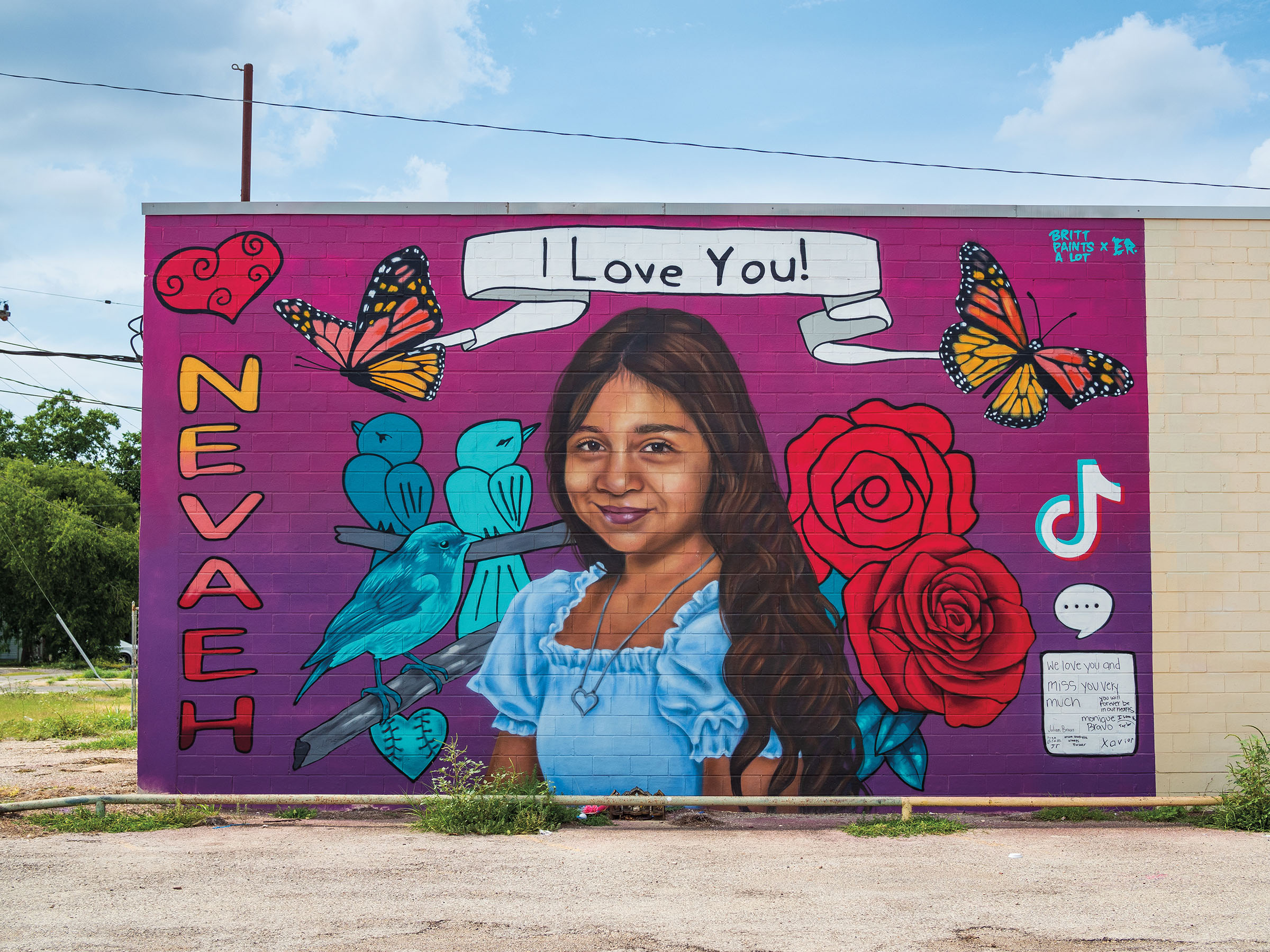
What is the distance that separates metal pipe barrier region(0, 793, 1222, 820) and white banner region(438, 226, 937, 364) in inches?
153

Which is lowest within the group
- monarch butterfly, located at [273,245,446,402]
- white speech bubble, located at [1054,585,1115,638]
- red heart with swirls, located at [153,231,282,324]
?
white speech bubble, located at [1054,585,1115,638]

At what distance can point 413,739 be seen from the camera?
8.45 m

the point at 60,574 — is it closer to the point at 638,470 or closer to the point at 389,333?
the point at 389,333

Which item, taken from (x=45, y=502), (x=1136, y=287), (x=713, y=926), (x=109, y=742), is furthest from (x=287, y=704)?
(x=45, y=502)

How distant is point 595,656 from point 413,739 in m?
1.76

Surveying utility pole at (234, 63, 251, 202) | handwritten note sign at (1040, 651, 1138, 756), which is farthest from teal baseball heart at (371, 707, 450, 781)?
utility pole at (234, 63, 251, 202)

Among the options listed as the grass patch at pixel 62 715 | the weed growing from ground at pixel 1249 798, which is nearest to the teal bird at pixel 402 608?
the weed growing from ground at pixel 1249 798

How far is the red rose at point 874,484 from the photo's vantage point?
8680 millimetres

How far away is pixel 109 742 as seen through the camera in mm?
12414

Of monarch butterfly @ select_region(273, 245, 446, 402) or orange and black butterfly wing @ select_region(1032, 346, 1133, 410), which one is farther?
orange and black butterfly wing @ select_region(1032, 346, 1133, 410)

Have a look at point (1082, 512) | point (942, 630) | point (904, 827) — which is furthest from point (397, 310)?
point (1082, 512)

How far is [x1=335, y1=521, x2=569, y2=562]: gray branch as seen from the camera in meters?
8.59

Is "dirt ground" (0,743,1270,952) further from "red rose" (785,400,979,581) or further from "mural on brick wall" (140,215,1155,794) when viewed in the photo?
"red rose" (785,400,979,581)

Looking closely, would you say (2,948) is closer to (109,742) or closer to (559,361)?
(559,361)
